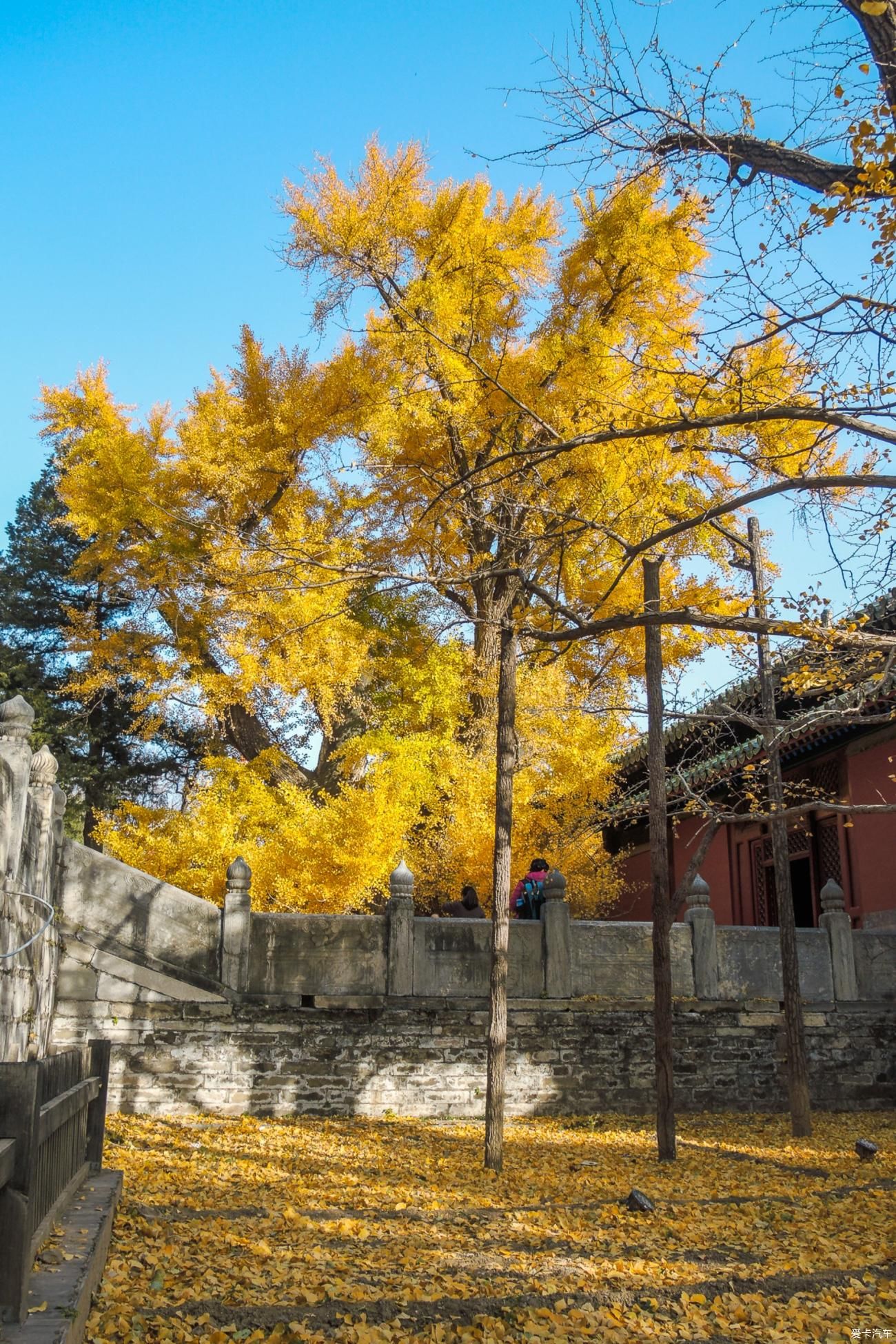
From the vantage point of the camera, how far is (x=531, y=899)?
48.3ft

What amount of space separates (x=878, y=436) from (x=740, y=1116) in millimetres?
10786

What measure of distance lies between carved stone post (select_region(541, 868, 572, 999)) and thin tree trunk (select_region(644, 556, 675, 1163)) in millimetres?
2786

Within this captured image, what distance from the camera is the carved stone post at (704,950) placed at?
14234 millimetres

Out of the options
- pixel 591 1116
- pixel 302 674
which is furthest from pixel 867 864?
pixel 302 674

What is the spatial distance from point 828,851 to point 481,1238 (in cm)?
1095

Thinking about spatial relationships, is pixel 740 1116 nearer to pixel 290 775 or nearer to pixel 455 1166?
pixel 455 1166

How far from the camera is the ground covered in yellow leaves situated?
557 cm

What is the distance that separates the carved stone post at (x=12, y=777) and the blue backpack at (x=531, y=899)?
7.65 meters

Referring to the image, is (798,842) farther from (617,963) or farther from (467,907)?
(467,907)

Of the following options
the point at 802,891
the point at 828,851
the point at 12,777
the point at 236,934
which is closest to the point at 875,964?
the point at 828,851

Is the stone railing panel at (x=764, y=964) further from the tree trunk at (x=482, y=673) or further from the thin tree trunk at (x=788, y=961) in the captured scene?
the tree trunk at (x=482, y=673)

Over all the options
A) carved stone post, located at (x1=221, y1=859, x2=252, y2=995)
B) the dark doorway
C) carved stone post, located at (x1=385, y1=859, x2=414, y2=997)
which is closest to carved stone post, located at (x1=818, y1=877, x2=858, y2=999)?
the dark doorway

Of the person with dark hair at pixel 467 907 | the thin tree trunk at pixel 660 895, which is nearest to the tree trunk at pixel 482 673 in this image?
the person with dark hair at pixel 467 907

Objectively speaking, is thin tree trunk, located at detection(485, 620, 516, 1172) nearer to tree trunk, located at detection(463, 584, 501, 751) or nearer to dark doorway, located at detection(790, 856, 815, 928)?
tree trunk, located at detection(463, 584, 501, 751)
